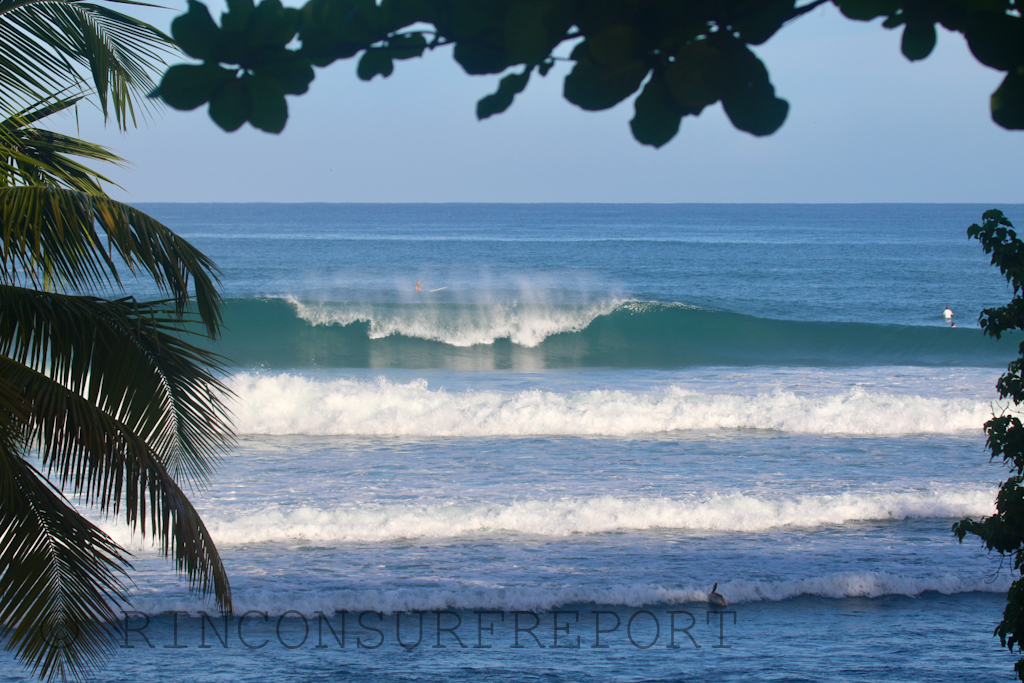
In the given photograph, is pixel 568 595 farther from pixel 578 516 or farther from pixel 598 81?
pixel 598 81

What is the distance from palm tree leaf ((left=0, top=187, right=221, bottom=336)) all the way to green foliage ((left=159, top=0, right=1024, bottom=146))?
2841 millimetres

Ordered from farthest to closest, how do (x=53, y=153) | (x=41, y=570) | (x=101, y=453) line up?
(x=53, y=153), (x=101, y=453), (x=41, y=570)

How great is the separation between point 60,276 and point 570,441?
10.0m

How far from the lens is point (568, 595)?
24.1 feet

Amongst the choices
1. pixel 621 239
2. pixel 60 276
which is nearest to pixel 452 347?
pixel 60 276

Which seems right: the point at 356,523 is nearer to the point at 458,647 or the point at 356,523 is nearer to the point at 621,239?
the point at 458,647

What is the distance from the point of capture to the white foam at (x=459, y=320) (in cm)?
2491

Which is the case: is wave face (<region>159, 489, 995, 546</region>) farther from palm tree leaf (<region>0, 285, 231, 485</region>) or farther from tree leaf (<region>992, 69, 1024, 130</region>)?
tree leaf (<region>992, 69, 1024, 130</region>)

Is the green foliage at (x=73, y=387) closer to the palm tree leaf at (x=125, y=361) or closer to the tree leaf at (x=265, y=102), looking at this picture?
the palm tree leaf at (x=125, y=361)

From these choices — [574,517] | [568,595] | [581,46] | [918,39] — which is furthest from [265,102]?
[574,517]

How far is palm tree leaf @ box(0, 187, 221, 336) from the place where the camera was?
366cm

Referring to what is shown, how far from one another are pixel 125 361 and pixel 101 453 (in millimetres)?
464

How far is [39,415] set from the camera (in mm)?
3705

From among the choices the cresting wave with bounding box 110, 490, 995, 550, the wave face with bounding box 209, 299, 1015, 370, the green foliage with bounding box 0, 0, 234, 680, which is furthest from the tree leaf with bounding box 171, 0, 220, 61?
the wave face with bounding box 209, 299, 1015, 370
